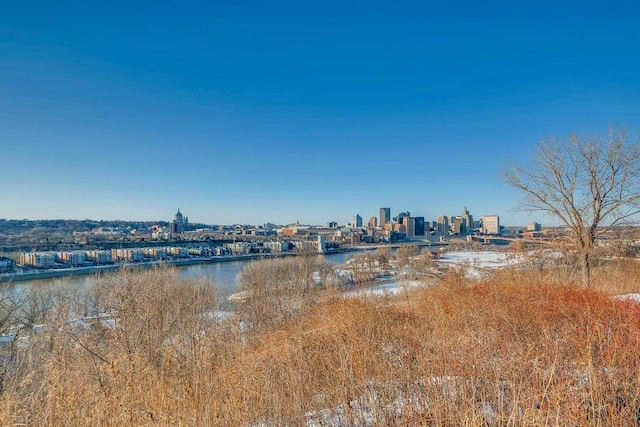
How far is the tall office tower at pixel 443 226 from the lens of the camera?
98.5 meters

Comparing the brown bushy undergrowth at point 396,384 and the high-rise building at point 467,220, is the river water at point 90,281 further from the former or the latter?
the high-rise building at point 467,220

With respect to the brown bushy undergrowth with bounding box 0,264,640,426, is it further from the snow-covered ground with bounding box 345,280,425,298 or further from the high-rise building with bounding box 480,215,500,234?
the high-rise building with bounding box 480,215,500,234

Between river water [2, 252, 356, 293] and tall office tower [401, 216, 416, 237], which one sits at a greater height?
tall office tower [401, 216, 416, 237]

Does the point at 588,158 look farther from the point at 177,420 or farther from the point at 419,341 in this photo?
the point at 177,420

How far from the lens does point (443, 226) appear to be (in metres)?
104

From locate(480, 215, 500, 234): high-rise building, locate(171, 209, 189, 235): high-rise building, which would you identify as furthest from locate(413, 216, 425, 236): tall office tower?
locate(171, 209, 189, 235): high-rise building

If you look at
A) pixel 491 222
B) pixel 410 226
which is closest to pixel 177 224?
pixel 410 226

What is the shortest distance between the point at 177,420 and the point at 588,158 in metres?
8.81

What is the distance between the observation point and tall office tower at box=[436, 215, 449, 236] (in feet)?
323

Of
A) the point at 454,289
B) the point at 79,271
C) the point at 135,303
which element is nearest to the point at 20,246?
the point at 79,271

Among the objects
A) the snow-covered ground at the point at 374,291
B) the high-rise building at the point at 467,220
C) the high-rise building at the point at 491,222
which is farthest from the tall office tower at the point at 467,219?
the snow-covered ground at the point at 374,291

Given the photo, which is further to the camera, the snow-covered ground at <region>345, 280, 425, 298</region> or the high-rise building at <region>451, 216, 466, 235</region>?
the high-rise building at <region>451, 216, 466, 235</region>

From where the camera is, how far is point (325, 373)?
339 centimetres

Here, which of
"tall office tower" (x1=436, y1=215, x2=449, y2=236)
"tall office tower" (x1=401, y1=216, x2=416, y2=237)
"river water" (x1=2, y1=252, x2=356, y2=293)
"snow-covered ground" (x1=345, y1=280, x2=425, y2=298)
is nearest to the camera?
"snow-covered ground" (x1=345, y1=280, x2=425, y2=298)
